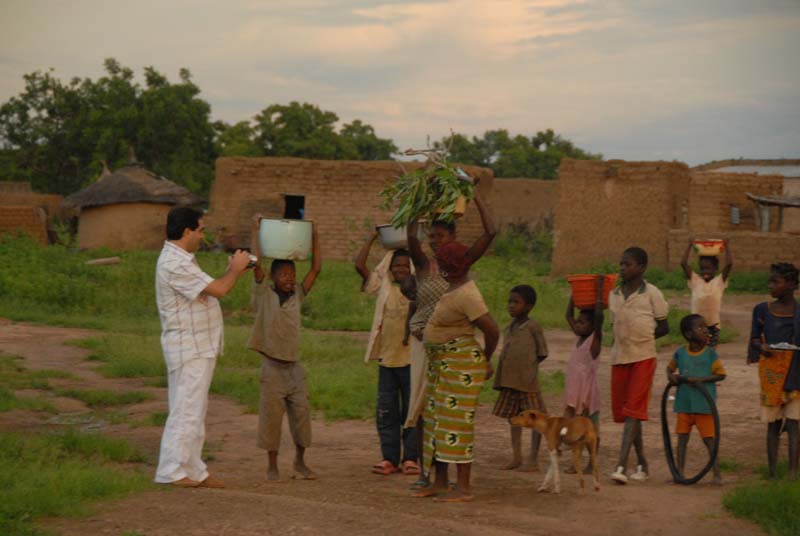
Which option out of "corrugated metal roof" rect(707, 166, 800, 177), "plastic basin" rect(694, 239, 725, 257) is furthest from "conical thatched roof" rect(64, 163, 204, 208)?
"plastic basin" rect(694, 239, 725, 257)

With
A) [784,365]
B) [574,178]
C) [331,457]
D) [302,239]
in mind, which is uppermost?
[574,178]

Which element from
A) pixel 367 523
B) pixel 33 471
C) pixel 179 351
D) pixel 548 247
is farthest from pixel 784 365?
pixel 548 247

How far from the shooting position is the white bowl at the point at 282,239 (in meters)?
6.72

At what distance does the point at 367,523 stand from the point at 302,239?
2013 mm

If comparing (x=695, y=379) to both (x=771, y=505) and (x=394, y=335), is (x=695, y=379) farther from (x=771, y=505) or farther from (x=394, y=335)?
(x=394, y=335)

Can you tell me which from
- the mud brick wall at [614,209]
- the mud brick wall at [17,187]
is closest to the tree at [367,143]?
the mud brick wall at [17,187]

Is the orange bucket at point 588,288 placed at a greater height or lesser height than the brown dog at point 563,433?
greater

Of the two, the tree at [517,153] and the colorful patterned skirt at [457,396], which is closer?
the colorful patterned skirt at [457,396]

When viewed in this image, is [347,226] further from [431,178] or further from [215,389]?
[431,178]

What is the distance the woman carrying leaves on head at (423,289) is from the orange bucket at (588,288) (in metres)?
0.88

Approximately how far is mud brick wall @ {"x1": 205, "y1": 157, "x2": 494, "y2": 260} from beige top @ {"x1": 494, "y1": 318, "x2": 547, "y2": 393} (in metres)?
15.0

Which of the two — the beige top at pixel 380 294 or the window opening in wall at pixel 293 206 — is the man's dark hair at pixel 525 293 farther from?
the window opening in wall at pixel 293 206

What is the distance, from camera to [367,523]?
5.46 metres

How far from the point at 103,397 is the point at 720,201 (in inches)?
625
